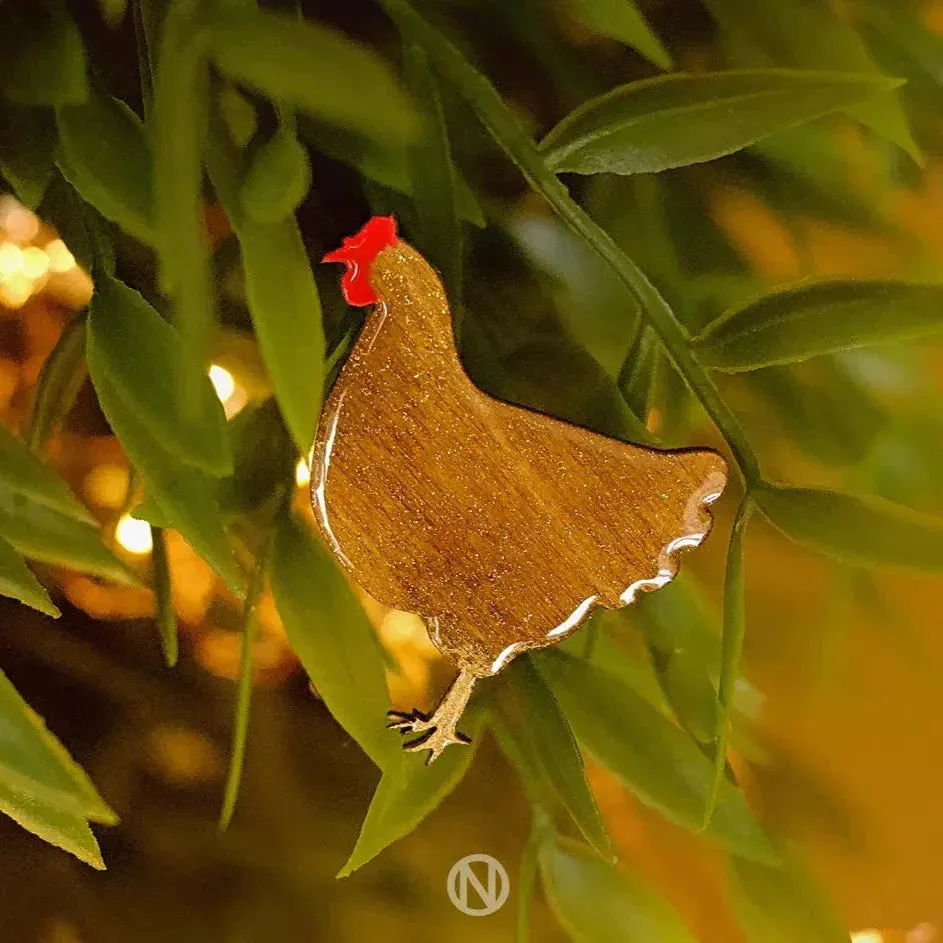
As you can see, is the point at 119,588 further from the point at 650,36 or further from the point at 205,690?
the point at 650,36

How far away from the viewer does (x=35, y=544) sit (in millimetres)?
386

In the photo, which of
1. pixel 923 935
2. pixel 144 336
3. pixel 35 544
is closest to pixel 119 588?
pixel 35 544

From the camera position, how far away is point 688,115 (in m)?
0.32

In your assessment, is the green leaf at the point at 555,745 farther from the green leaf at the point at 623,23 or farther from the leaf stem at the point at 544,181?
the green leaf at the point at 623,23

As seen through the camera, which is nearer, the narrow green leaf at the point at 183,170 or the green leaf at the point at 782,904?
the narrow green leaf at the point at 183,170

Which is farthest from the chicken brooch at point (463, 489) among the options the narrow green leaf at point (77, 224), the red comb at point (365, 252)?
the narrow green leaf at point (77, 224)

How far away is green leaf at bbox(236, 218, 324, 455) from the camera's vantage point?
313 millimetres

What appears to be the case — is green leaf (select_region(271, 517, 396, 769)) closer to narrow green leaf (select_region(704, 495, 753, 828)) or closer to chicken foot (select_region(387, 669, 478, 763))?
chicken foot (select_region(387, 669, 478, 763))

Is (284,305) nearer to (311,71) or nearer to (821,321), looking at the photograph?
(311,71)

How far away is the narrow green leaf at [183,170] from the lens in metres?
0.31

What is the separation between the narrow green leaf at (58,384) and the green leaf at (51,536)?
0.10ft

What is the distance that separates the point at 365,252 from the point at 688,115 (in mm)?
131

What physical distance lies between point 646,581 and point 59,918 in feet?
1.29

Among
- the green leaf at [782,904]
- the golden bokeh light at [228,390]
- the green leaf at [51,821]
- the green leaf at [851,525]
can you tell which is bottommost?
the green leaf at [51,821]
